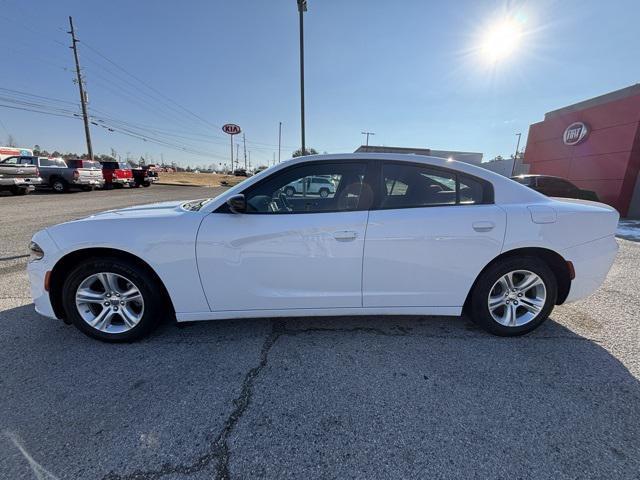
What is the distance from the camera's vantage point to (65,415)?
1858 mm

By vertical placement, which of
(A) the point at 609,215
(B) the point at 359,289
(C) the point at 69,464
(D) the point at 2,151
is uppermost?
(D) the point at 2,151

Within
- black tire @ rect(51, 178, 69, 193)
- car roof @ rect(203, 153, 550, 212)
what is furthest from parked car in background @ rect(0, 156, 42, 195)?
car roof @ rect(203, 153, 550, 212)

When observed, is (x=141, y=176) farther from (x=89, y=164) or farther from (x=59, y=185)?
(x=59, y=185)

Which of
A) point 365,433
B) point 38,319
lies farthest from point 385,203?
point 38,319

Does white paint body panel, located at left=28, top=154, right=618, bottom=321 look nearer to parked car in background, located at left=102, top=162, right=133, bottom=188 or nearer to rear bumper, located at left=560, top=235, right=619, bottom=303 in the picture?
rear bumper, located at left=560, top=235, right=619, bottom=303

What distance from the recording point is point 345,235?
7.88 ft

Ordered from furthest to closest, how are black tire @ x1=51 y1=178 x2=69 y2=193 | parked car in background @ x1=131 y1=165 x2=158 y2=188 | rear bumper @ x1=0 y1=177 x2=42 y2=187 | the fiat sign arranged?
the fiat sign < parked car in background @ x1=131 y1=165 x2=158 y2=188 < black tire @ x1=51 y1=178 x2=69 y2=193 < rear bumper @ x1=0 y1=177 x2=42 y2=187

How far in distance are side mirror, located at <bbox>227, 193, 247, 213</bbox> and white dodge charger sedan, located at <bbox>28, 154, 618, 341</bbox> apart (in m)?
0.01

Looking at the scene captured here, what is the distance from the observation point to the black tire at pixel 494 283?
262cm

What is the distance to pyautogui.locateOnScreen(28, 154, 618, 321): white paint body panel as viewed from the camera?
7.89ft

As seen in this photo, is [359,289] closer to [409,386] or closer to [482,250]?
[409,386]

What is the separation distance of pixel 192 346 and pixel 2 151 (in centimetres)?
3916

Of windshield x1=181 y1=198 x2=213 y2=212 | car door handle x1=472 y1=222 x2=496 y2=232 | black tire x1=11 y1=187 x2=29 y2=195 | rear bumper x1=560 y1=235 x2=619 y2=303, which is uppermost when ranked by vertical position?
windshield x1=181 y1=198 x2=213 y2=212

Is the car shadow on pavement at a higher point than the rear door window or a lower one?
lower
